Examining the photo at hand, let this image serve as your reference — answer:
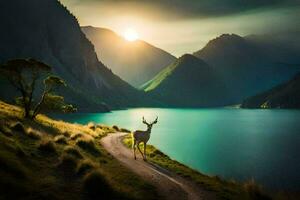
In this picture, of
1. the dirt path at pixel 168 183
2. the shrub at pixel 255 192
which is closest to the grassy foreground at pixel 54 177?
the dirt path at pixel 168 183

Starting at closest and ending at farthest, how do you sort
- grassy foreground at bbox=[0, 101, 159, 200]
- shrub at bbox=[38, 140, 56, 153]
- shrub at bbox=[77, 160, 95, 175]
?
grassy foreground at bbox=[0, 101, 159, 200] < shrub at bbox=[77, 160, 95, 175] < shrub at bbox=[38, 140, 56, 153]

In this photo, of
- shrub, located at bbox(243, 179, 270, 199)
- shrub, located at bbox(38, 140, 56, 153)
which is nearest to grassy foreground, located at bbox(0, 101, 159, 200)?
shrub, located at bbox(38, 140, 56, 153)

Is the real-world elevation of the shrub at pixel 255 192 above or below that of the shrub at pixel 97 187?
below

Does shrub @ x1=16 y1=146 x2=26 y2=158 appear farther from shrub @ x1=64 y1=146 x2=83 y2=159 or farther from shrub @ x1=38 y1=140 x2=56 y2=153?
shrub @ x1=64 y1=146 x2=83 y2=159

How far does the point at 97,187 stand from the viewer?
69.3ft

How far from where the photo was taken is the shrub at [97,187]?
66.8 ft

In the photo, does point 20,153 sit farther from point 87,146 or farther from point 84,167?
point 87,146

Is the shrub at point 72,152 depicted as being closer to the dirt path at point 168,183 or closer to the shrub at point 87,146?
the dirt path at point 168,183

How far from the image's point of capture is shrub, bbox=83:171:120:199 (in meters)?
20.4

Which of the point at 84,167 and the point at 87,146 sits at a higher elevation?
the point at 84,167

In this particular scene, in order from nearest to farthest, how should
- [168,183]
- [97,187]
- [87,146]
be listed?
1. [97,187]
2. [168,183]
3. [87,146]

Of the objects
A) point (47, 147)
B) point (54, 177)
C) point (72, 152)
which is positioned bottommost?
point (54, 177)

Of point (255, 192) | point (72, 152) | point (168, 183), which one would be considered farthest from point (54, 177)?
point (255, 192)

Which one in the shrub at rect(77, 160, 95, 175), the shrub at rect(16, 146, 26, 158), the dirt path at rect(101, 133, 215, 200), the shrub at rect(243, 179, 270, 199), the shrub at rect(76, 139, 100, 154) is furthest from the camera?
the shrub at rect(76, 139, 100, 154)
